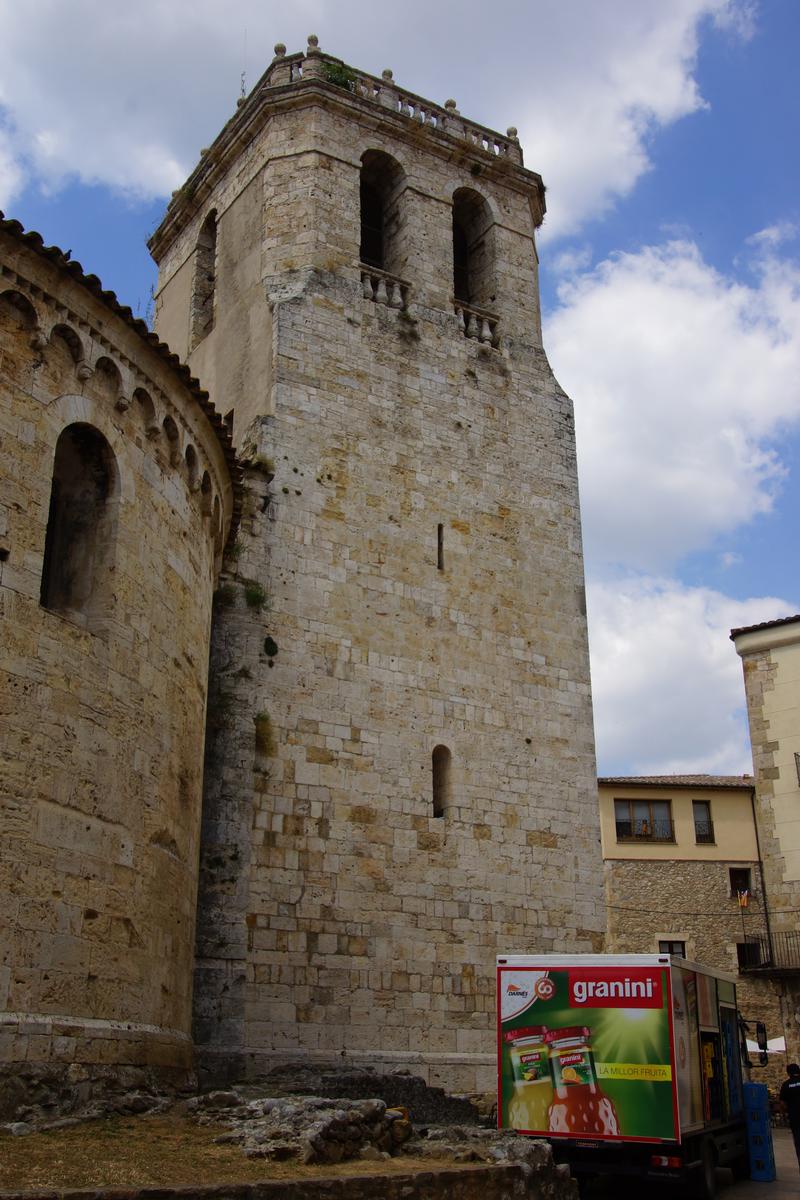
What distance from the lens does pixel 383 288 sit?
1772cm

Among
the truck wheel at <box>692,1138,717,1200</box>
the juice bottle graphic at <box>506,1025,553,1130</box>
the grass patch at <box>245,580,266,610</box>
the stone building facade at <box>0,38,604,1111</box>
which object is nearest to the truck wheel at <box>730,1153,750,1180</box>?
the truck wheel at <box>692,1138,717,1200</box>

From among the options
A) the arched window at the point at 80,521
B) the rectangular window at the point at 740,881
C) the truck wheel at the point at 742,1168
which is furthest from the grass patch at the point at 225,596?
the rectangular window at the point at 740,881

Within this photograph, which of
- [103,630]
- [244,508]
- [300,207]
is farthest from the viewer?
[300,207]

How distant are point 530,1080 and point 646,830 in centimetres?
1687

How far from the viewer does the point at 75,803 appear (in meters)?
8.89

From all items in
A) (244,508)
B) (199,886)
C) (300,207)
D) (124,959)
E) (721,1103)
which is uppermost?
(300,207)

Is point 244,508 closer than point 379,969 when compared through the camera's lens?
No

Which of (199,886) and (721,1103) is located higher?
(199,886)

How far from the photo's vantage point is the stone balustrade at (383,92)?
18594mm

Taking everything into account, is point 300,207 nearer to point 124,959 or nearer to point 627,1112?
point 124,959

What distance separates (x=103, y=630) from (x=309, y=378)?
24.8ft

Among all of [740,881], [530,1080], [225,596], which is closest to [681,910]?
[740,881]

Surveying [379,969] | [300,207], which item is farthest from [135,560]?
[300,207]

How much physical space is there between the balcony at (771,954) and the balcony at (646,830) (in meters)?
2.90
